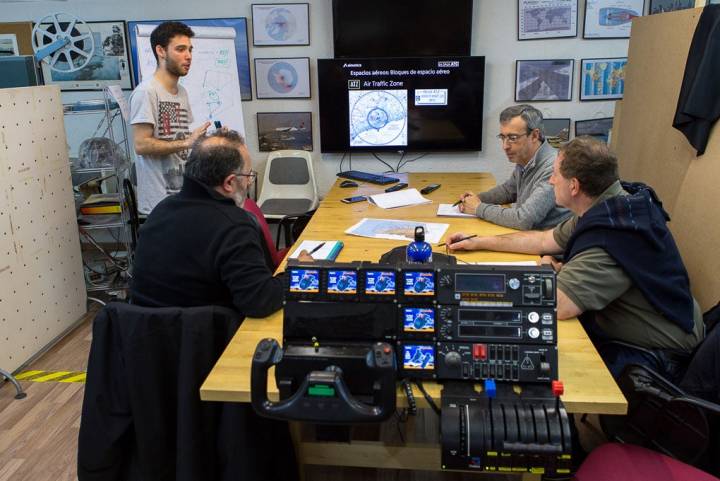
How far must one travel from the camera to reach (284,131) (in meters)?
4.60

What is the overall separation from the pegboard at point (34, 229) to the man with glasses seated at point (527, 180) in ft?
7.18

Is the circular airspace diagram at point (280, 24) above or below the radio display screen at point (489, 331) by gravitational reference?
above

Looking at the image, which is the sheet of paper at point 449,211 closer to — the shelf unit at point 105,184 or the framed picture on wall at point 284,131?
the framed picture on wall at point 284,131

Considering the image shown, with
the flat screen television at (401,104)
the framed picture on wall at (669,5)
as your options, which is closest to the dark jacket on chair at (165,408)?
the flat screen television at (401,104)

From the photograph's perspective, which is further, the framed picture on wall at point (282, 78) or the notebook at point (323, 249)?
the framed picture on wall at point (282, 78)

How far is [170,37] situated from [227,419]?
2.48 m

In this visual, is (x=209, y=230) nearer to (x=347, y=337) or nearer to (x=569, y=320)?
(x=347, y=337)

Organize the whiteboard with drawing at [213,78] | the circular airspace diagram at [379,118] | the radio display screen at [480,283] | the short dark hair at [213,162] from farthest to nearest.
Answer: the circular airspace diagram at [379,118]
the whiteboard with drawing at [213,78]
the short dark hair at [213,162]
the radio display screen at [480,283]

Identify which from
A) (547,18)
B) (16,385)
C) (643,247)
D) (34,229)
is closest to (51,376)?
(16,385)

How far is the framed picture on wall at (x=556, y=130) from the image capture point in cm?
440

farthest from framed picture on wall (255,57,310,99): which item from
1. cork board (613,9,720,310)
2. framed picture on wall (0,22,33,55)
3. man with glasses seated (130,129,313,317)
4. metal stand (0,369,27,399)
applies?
man with glasses seated (130,129,313,317)

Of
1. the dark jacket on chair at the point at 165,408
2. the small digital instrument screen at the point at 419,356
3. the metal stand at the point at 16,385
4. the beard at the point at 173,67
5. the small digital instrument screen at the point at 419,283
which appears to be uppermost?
the beard at the point at 173,67

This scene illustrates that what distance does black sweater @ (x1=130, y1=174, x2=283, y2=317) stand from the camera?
1736 mm

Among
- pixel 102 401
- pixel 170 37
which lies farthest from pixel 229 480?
pixel 170 37
